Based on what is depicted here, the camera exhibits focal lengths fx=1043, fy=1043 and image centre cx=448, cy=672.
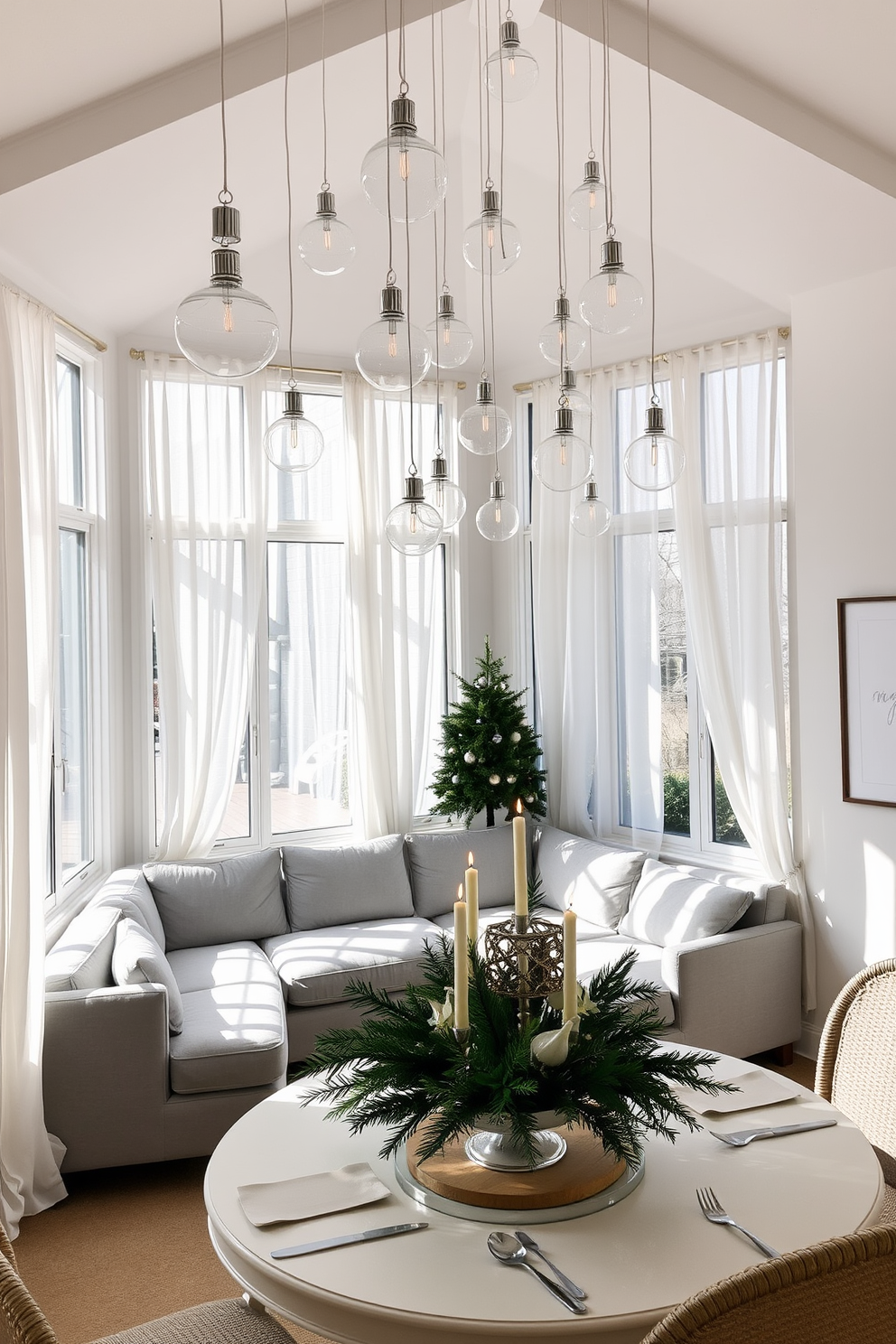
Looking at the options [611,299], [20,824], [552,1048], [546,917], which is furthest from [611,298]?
[546,917]

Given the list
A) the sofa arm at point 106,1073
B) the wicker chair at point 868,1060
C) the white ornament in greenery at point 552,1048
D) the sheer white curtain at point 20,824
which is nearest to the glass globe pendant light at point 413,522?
the white ornament in greenery at point 552,1048

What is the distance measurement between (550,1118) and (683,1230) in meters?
0.24

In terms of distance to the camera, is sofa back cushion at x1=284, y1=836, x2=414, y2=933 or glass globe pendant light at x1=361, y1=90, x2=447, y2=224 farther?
sofa back cushion at x1=284, y1=836, x2=414, y2=933

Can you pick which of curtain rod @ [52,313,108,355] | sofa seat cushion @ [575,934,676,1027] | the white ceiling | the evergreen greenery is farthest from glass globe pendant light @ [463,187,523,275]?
sofa seat cushion @ [575,934,676,1027]

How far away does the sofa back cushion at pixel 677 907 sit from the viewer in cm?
404

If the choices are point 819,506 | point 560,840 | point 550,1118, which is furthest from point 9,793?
point 819,506

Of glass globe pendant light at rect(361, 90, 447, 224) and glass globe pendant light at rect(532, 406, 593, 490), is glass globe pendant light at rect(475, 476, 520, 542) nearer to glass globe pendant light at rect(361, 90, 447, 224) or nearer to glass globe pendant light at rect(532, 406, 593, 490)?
glass globe pendant light at rect(532, 406, 593, 490)

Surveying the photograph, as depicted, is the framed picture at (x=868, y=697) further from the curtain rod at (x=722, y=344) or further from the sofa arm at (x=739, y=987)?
the curtain rod at (x=722, y=344)

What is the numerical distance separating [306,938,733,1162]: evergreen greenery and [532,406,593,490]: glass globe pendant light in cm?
111

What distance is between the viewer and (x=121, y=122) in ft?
10.4

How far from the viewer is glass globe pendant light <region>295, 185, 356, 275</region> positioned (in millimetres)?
1973

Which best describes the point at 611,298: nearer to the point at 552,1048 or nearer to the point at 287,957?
the point at 552,1048

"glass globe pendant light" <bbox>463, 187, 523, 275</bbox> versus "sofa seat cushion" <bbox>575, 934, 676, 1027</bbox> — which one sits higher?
"glass globe pendant light" <bbox>463, 187, 523, 275</bbox>

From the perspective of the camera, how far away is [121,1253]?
117 inches
